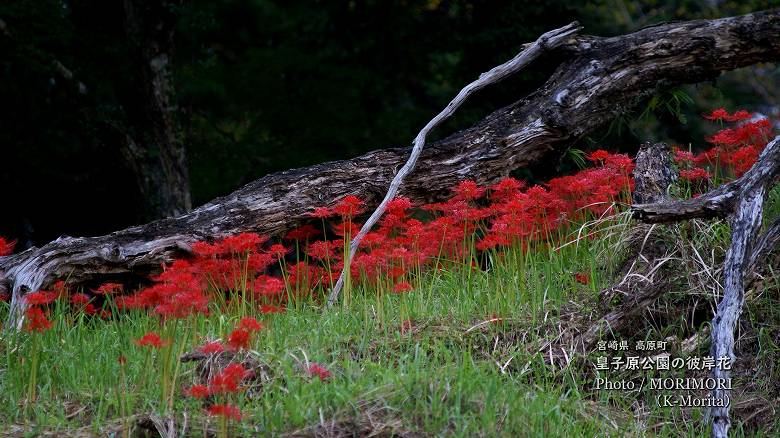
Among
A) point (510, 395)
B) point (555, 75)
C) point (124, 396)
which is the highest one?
point (555, 75)

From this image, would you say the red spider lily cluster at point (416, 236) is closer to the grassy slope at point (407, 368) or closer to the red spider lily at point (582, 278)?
the grassy slope at point (407, 368)

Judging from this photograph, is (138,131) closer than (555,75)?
No

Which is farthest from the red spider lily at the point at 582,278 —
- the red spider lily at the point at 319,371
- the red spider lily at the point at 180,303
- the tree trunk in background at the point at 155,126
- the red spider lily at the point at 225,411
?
the tree trunk in background at the point at 155,126

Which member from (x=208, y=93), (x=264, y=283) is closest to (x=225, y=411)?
(x=264, y=283)

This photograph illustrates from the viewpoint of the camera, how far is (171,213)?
866 centimetres

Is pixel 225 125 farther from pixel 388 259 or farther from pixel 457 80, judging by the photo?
pixel 388 259

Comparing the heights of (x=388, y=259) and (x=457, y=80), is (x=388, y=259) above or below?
below

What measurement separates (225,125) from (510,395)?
888cm

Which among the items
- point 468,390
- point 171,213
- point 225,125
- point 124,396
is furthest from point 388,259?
point 225,125

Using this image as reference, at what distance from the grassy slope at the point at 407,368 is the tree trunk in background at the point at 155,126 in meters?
3.57

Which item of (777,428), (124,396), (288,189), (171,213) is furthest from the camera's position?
(171,213)

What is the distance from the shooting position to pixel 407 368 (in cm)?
411

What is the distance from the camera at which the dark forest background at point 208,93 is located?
8734mm

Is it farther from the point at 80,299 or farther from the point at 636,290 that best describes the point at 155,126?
the point at 636,290
